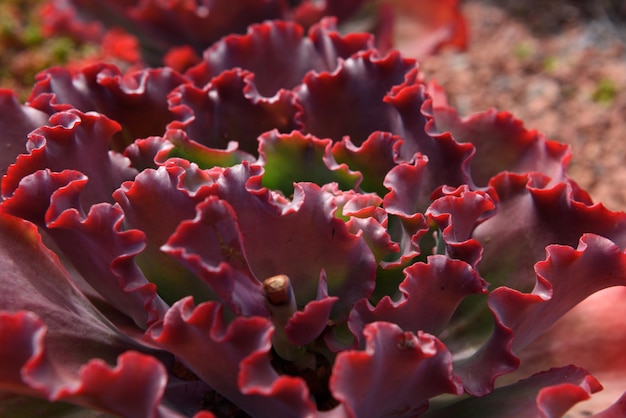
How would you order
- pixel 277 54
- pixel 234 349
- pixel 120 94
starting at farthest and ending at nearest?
1. pixel 277 54
2. pixel 120 94
3. pixel 234 349

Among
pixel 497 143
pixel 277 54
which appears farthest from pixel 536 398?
pixel 277 54

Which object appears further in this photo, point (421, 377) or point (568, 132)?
point (568, 132)

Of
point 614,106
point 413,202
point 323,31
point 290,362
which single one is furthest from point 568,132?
point 290,362

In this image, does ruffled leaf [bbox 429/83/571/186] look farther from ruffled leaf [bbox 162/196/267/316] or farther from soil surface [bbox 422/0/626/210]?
soil surface [bbox 422/0/626/210]

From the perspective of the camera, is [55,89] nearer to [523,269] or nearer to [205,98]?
[205,98]

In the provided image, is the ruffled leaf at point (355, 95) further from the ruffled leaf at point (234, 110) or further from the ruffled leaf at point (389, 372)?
the ruffled leaf at point (389, 372)

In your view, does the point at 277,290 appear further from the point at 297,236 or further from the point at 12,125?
the point at 12,125

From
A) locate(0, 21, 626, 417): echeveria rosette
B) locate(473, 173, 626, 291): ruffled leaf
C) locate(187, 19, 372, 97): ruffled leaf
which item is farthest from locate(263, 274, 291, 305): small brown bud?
locate(187, 19, 372, 97): ruffled leaf
